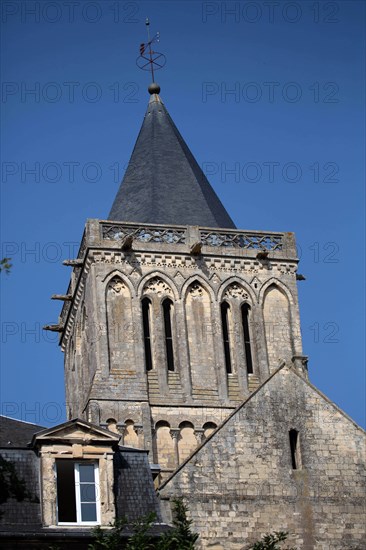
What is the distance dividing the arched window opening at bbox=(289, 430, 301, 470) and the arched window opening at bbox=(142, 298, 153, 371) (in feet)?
45.7

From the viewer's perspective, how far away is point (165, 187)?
4384 centimetres

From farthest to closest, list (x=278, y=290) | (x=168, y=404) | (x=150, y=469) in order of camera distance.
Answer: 1. (x=278, y=290)
2. (x=168, y=404)
3. (x=150, y=469)

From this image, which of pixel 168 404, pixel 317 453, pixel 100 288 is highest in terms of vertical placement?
pixel 100 288

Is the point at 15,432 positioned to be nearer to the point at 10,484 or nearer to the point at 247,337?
the point at 10,484

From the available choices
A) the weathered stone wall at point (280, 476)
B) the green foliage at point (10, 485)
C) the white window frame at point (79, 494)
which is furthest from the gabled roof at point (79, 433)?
the weathered stone wall at point (280, 476)

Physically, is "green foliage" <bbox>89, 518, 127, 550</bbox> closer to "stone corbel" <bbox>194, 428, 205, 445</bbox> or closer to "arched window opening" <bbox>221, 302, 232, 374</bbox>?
"stone corbel" <bbox>194, 428, 205, 445</bbox>

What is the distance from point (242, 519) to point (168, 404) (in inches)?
563

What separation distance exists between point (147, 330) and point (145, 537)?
19284 mm

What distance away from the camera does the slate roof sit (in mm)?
24875

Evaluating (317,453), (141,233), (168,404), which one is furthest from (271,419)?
(141,233)

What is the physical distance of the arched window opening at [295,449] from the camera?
86.5 ft

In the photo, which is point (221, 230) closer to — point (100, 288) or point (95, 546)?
point (100, 288)

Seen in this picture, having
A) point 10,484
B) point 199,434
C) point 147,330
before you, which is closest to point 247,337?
point 147,330

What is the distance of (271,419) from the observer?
1048 inches
